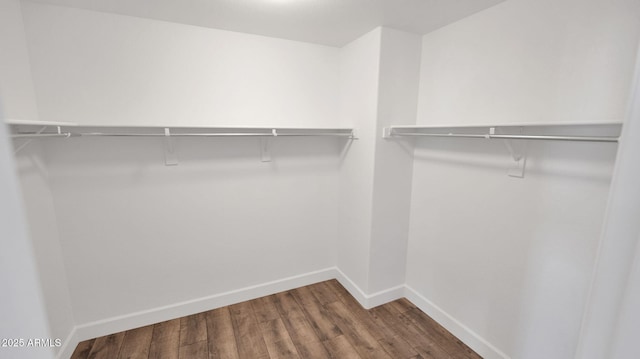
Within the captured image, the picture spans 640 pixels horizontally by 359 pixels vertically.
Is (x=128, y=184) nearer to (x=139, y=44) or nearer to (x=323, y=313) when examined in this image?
(x=139, y=44)

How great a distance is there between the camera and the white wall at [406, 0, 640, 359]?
135 centimetres

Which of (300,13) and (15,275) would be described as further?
(300,13)

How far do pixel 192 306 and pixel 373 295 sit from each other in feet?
5.06

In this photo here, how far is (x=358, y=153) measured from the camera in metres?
2.44

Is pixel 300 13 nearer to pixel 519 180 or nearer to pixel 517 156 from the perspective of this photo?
pixel 517 156

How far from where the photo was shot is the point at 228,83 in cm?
223


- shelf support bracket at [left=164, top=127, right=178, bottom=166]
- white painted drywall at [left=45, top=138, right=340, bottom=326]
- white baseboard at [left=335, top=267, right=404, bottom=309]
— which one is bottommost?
white baseboard at [left=335, top=267, right=404, bottom=309]

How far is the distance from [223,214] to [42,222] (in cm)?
110

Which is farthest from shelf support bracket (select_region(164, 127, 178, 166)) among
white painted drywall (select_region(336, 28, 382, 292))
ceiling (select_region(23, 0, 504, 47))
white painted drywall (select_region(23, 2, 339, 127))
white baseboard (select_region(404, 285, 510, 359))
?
white baseboard (select_region(404, 285, 510, 359))

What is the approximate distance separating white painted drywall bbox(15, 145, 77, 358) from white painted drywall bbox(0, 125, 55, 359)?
5.85 feet

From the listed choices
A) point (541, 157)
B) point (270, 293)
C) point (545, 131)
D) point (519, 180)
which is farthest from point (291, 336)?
point (545, 131)

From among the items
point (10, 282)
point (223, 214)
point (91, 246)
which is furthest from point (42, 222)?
point (10, 282)

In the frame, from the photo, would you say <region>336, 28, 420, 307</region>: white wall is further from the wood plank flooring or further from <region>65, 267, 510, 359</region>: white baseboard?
the wood plank flooring

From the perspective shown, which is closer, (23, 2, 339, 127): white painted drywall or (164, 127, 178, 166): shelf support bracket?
(23, 2, 339, 127): white painted drywall
